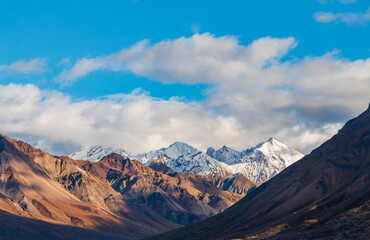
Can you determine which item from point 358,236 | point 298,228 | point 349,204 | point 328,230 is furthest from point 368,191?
point 358,236

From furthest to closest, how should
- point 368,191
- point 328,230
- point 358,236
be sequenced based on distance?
point 368,191
point 328,230
point 358,236

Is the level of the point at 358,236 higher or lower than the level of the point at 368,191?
lower

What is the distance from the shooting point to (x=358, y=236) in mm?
137000

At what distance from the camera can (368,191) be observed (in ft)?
641

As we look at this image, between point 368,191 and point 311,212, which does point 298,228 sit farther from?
point 368,191

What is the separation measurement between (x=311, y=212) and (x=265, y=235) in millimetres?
23404

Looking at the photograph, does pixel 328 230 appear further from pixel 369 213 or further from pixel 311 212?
pixel 311 212

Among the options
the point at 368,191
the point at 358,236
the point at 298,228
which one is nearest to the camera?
the point at 358,236

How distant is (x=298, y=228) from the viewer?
579 feet

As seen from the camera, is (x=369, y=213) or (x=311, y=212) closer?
(x=369, y=213)

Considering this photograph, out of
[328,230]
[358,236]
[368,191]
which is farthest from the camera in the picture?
[368,191]

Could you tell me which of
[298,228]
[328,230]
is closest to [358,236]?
[328,230]

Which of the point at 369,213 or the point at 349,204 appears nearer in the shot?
the point at 369,213

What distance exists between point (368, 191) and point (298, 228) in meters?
35.7
